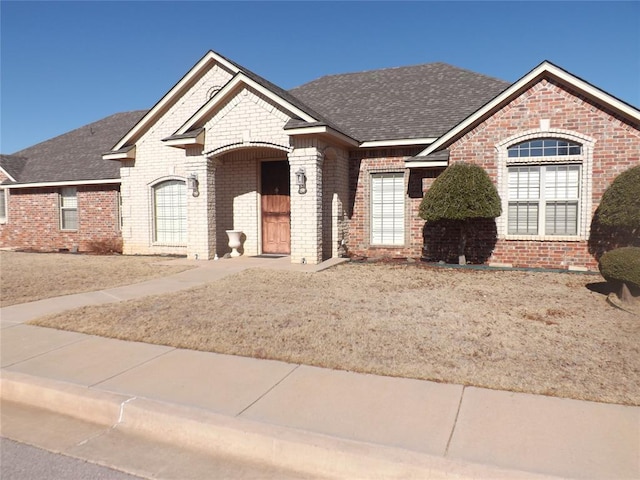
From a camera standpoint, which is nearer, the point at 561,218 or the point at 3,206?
the point at 561,218

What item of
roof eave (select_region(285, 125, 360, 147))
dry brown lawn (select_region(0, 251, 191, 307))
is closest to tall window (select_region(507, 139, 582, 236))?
roof eave (select_region(285, 125, 360, 147))

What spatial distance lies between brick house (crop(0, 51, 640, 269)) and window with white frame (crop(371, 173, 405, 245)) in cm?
3

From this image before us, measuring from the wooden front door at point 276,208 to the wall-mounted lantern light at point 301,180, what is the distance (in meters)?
2.51

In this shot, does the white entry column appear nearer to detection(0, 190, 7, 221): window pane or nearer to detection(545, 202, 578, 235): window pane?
detection(545, 202, 578, 235): window pane

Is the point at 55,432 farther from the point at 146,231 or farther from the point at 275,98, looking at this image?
the point at 146,231

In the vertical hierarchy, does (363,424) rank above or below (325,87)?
below

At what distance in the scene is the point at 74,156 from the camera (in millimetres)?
20766

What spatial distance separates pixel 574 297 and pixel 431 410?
591cm

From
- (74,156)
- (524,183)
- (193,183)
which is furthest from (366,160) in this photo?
(74,156)

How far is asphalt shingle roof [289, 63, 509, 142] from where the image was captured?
13.8 metres

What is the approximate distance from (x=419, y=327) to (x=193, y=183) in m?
9.41

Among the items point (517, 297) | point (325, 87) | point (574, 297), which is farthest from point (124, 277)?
point (325, 87)

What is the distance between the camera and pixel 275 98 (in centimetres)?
1234

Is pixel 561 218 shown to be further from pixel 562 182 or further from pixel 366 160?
pixel 366 160
